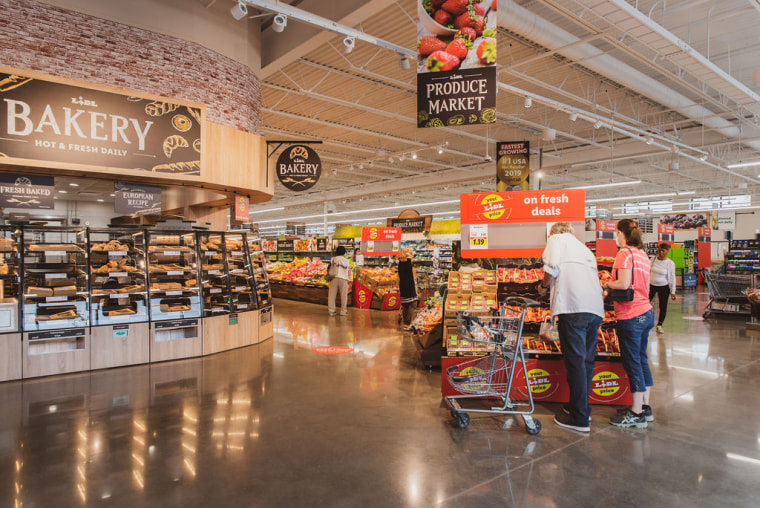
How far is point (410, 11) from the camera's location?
27.0ft

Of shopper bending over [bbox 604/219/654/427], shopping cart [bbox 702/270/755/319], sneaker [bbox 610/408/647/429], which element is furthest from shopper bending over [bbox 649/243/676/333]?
sneaker [bbox 610/408/647/429]

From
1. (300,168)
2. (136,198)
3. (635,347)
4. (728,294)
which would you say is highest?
(300,168)

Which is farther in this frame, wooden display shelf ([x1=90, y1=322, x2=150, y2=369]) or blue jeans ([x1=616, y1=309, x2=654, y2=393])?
wooden display shelf ([x1=90, y1=322, x2=150, y2=369])

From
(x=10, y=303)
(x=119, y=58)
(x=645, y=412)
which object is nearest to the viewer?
(x=645, y=412)

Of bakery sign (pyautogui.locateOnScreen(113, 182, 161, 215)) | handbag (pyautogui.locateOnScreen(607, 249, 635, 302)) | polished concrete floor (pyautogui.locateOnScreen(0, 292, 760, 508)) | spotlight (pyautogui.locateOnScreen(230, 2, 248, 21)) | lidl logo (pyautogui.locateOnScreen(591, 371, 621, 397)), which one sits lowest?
polished concrete floor (pyautogui.locateOnScreen(0, 292, 760, 508))

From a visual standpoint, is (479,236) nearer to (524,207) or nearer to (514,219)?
(514,219)

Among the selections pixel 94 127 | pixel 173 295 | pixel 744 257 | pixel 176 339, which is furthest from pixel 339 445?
pixel 744 257

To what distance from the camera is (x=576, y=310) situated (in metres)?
3.78

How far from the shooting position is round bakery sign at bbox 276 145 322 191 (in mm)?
8586

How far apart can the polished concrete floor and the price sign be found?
170cm

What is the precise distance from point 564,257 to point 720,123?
13.4 metres

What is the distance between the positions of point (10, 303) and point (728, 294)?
1387 centimetres

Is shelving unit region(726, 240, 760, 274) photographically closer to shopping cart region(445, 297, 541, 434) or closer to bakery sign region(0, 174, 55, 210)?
shopping cart region(445, 297, 541, 434)

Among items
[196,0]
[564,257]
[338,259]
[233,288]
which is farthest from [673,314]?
[196,0]
